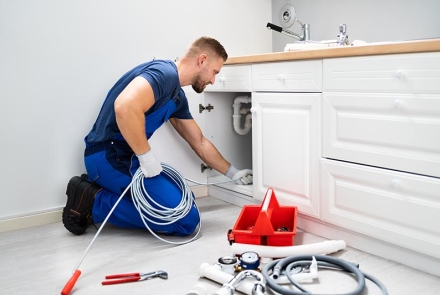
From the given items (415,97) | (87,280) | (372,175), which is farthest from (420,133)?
(87,280)

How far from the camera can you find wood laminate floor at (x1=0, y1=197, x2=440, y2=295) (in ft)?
6.03

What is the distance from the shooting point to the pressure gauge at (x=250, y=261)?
1920 mm

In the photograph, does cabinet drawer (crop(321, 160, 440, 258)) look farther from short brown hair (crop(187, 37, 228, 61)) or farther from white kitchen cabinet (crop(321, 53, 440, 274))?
short brown hair (crop(187, 37, 228, 61))

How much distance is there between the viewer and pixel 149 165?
238 centimetres

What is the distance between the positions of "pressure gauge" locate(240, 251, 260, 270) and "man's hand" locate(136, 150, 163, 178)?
70 centimetres

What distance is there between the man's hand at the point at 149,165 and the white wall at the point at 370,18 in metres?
1.52

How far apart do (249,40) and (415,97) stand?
179cm

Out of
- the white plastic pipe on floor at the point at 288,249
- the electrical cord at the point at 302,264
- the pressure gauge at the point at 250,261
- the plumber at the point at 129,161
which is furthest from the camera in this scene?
the plumber at the point at 129,161

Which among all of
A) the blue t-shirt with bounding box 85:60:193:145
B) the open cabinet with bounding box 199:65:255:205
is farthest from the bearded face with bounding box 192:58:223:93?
the open cabinet with bounding box 199:65:255:205

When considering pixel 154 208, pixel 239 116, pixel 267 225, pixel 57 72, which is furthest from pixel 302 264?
pixel 57 72

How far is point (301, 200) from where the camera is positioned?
2.44m

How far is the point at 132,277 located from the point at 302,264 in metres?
0.70

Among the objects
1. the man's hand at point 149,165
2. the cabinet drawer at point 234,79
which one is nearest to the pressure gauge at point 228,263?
the man's hand at point 149,165

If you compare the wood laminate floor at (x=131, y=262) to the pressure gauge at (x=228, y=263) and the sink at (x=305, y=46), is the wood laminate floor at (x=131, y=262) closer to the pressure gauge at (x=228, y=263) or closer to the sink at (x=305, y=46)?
the pressure gauge at (x=228, y=263)
